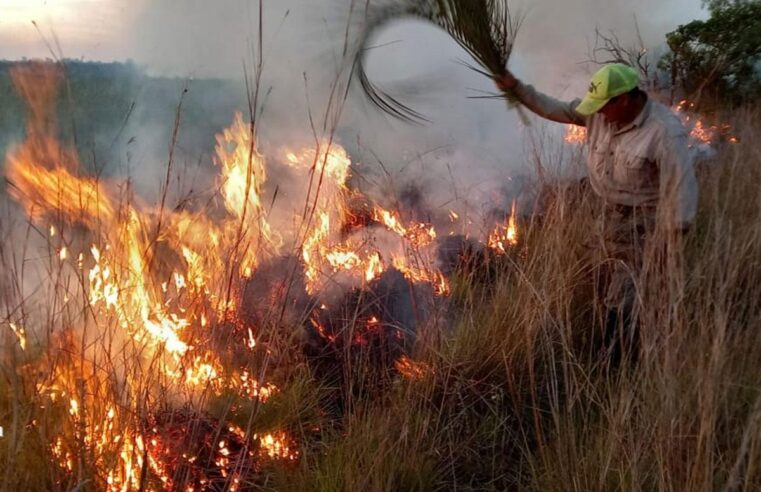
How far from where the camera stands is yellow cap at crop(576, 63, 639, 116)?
2865mm

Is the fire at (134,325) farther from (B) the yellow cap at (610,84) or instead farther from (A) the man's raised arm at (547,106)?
(B) the yellow cap at (610,84)

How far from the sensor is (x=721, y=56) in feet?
15.0

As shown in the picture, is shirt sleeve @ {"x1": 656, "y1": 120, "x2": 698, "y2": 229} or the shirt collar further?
the shirt collar

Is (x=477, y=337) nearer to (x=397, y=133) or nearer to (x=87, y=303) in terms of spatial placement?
(x=87, y=303)

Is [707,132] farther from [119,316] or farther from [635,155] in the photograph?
[119,316]

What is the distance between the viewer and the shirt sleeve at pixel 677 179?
1.84m

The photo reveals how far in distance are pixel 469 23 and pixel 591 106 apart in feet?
2.19

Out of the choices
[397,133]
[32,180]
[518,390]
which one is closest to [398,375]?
[518,390]

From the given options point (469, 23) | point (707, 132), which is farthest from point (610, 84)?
point (707, 132)

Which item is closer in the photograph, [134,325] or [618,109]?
[134,325]

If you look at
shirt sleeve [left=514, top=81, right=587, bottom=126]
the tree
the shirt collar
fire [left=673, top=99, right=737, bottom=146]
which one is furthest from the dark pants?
fire [left=673, top=99, right=737, bottom=146]

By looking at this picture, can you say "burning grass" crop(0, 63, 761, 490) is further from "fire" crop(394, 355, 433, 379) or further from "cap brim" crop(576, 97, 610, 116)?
"cap brim" crop(576, 97, 610, 116)

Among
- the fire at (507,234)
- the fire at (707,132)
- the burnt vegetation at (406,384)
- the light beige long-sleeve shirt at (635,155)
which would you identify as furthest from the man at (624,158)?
the fire at (707,132)

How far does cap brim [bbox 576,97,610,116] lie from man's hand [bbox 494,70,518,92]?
40 centimetres
